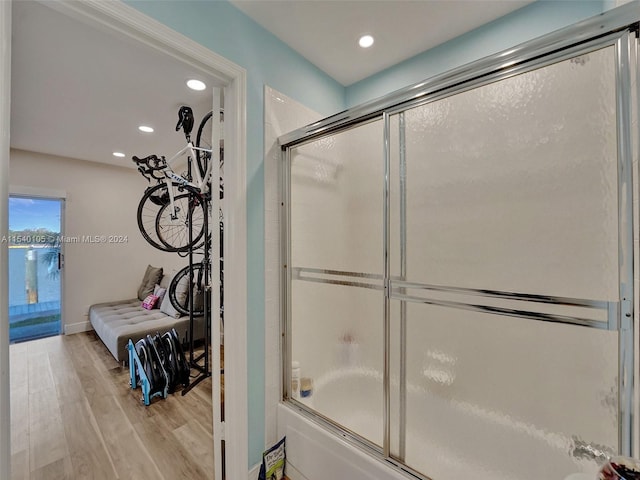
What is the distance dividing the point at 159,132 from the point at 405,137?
270 centimetres

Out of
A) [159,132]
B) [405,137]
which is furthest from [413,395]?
[159,132]

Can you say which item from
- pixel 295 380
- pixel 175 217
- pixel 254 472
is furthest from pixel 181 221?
pixel 254 472

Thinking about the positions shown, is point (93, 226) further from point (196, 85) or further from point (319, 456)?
point (319, 456)

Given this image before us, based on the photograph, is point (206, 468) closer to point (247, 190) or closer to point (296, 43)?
point (247, 190)

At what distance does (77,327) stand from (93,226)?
151cm

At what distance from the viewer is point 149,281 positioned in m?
4.26

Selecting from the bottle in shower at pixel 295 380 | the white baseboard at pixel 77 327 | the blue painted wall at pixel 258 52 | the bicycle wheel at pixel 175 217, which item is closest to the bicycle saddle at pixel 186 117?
the bicycle wheel at pixel 175 217

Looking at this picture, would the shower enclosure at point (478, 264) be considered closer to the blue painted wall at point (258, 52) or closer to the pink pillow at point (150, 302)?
the blue painted wall at point (258, 52)

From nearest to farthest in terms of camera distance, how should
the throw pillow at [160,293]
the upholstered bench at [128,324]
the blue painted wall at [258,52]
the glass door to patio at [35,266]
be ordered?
the blue painted wall at [258,52] < the upholstered bench at [128,324] < the glass door to patio at [35,266] < the throw pillow at [160,293]

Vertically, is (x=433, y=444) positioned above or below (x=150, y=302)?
below

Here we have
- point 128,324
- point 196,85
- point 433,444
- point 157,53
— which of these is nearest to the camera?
point 157,53

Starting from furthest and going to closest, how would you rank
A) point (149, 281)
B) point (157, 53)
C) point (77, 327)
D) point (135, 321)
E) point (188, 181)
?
point (149, 281), point (77, 327), point (135, 321), point (188, 181), point (157, 53)

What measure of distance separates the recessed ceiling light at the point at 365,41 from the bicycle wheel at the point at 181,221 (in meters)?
1.80

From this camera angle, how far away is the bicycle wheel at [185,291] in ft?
9.70
